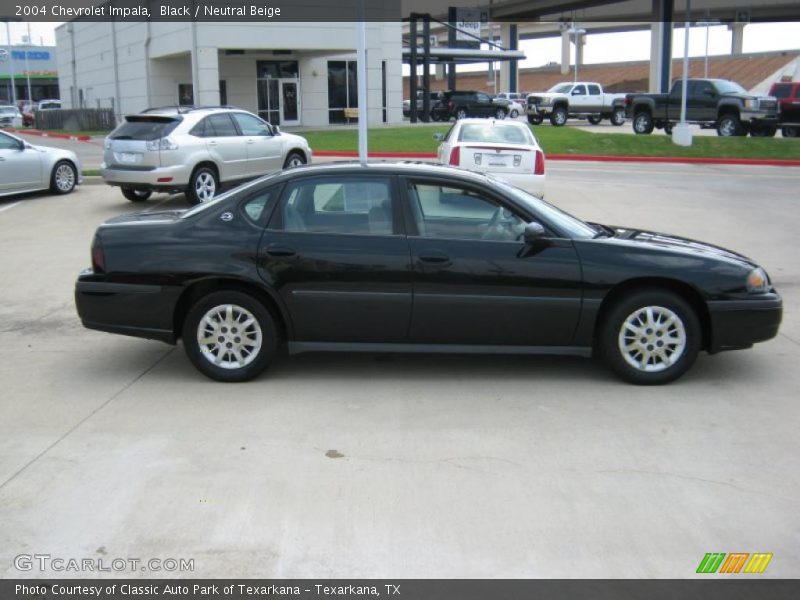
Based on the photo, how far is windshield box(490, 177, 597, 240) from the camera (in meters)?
6.36

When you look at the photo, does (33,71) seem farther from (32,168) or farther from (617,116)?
(32,168)

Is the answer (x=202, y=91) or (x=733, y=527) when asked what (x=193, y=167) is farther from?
(x=202, y=91)

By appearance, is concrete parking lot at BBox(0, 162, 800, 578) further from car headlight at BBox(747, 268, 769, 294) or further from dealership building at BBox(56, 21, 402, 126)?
dealership building at BBox(56, 21, 402, 126)

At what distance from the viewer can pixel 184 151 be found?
46.2 ft

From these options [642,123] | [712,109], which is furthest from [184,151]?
[712,109]

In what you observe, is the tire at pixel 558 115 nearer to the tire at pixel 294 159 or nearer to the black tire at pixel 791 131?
the black tire at pixel 791 131

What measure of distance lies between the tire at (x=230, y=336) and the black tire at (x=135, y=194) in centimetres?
977

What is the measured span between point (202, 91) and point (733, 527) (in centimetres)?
3504

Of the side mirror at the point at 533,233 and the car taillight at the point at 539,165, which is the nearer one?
the side mirror at the point at 533,233

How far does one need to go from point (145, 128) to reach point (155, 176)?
0.94m

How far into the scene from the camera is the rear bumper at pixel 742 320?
20.4 feet

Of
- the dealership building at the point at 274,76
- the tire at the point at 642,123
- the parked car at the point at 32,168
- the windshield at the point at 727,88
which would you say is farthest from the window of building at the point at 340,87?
the parked car at the point at 32,168

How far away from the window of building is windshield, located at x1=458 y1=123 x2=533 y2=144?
3031 cm
